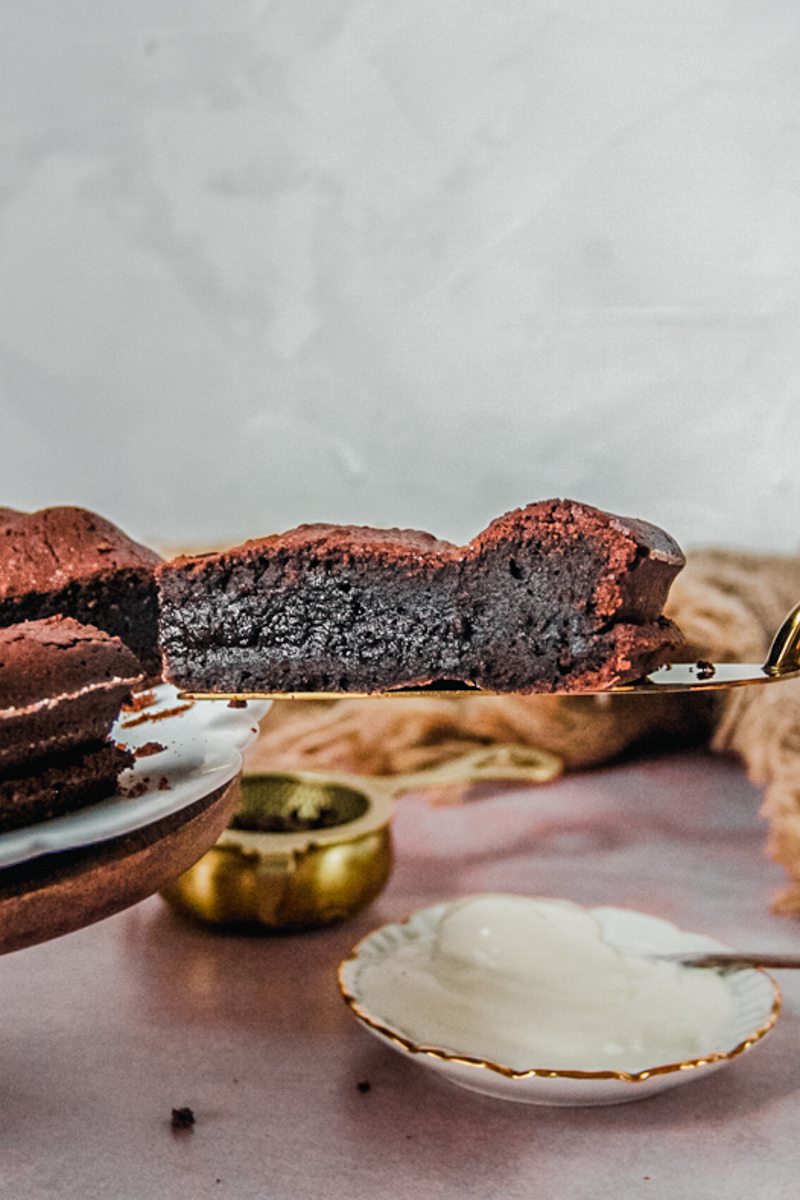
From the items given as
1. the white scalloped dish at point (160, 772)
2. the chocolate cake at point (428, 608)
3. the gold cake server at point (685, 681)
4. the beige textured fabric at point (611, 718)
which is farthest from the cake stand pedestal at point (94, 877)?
the beige textured fabric at point (611, 718)

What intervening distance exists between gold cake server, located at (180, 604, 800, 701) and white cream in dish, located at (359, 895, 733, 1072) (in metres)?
0.55

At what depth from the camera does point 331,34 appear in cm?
278

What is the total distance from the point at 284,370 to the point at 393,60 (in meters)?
0.81

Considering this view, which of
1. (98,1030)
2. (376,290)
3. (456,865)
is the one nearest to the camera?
(98,1030)

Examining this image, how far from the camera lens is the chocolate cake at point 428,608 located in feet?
4.65

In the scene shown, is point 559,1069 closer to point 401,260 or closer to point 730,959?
point 730,959

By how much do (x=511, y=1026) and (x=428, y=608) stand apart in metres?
0.67

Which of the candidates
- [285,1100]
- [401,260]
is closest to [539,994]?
[285,1100]

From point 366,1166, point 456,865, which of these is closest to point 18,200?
point 456,865

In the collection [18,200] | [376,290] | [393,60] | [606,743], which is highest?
[393,60]

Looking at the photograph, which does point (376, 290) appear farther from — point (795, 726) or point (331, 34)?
point (795, 726)

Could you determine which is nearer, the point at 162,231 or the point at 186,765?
the point at 186,765

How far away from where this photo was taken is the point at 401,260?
287 centimetres

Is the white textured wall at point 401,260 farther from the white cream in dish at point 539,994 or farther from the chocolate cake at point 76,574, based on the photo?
the white cream in dish at point 539,994
